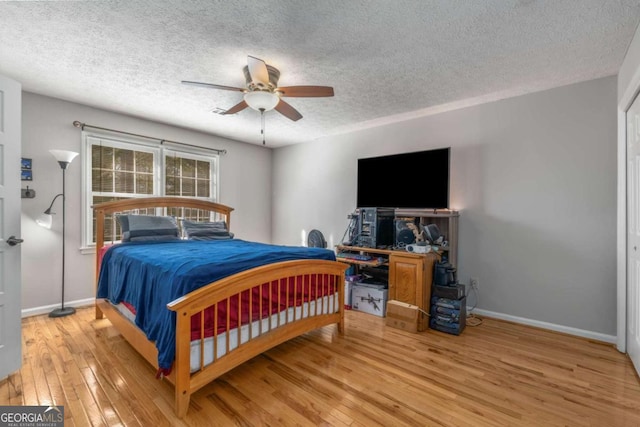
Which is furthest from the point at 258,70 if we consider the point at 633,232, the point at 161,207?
the point at 633,232

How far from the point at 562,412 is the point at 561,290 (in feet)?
4.96

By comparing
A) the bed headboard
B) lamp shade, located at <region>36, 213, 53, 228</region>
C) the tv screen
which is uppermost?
the tv screen

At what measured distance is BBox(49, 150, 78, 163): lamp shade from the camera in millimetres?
3052

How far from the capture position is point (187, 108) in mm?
3576

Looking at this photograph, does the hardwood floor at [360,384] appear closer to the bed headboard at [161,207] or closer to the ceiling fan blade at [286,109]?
the bed headboard at [161,207]

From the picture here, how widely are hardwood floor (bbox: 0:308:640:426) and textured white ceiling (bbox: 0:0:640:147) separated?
7.86ft

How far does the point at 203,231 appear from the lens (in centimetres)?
380

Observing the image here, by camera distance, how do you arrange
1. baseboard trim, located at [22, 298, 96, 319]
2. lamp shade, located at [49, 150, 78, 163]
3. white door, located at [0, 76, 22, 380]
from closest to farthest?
white door, located at [0, 76, 22, 380]
lamp shade, located at [49, 150, 78, 163]
baseboard trim, located at [22, 298, 96, 319]

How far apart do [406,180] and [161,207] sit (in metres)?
3.24

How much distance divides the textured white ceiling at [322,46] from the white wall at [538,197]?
0.29 metres

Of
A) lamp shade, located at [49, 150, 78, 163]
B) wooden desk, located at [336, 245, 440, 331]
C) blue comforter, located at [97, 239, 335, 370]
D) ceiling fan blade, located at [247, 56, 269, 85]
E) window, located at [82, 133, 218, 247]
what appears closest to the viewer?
blue comforter, located at [97, 239, 335, 370]

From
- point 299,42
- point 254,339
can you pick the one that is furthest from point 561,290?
point 299,42

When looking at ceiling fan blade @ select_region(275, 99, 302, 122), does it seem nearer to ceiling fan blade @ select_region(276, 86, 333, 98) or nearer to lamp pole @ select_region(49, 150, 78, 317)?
ceiling fan blade @ select_region(276, 86, 333, 98)

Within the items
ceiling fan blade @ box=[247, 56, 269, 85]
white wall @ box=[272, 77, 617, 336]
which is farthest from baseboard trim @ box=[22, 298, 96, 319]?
white wall @ box=[272, 77, 617, 336]
